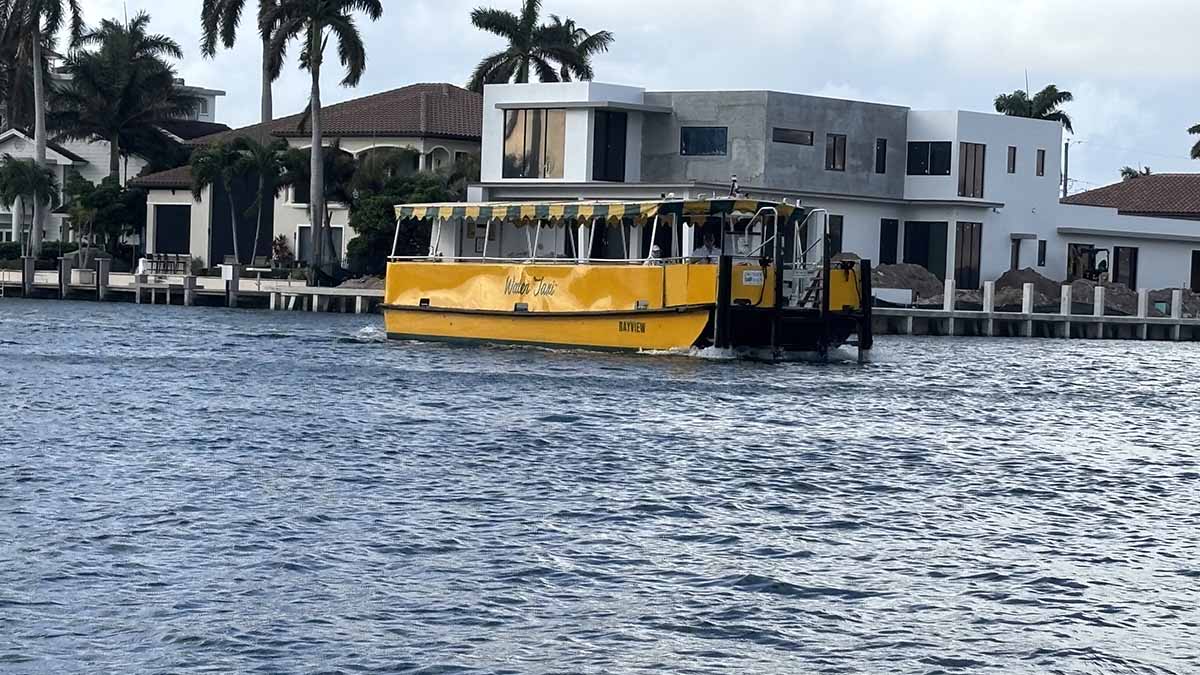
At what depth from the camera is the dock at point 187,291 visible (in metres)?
59.6

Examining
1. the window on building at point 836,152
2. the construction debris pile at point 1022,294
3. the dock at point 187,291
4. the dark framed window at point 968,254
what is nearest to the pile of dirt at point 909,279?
the construction debris pile at point 1022,294

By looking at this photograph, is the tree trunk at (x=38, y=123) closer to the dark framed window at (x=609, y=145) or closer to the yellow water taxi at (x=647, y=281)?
the dark framed window at (x=609, y=145)

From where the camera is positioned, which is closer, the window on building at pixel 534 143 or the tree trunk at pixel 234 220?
the window on building at pixel 534 143

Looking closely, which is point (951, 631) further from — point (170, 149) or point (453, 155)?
point (170, 149)

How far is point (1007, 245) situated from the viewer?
67.9 meters

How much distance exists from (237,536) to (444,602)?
312 cm

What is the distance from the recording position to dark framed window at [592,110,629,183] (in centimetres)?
6269

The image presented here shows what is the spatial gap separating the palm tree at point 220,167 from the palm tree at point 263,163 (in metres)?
0.21

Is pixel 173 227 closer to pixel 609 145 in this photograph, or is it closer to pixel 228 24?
pixel 228 24

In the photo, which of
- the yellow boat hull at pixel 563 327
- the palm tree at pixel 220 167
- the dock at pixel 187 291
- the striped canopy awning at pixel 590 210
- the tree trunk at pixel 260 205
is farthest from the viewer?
the tree trunk at pixel 260 205

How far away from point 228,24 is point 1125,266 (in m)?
34.4

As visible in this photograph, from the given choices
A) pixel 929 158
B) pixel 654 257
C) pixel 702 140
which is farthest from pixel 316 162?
pixel 654 257

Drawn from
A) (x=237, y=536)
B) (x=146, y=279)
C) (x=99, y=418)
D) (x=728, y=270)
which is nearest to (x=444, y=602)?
(x=237, y=536)

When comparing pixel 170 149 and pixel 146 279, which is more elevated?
pixel 170 149
